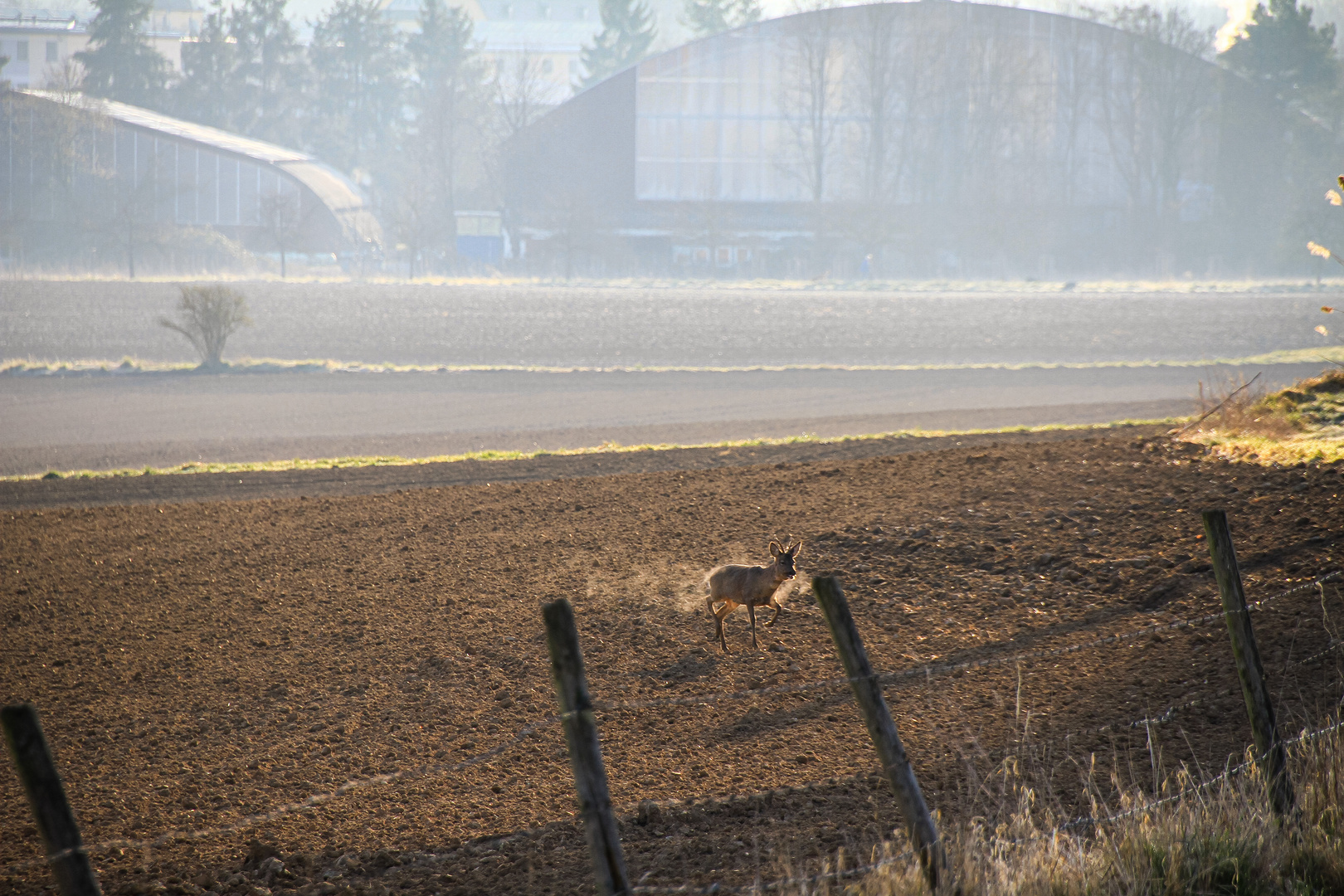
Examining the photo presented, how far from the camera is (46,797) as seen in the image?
2.96 metres

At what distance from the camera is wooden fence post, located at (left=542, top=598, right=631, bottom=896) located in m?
3.36

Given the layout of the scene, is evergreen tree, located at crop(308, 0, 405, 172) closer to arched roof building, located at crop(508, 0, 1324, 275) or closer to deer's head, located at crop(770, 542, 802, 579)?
→ arched roof building, located at crop(508, 0, 1324, 275)

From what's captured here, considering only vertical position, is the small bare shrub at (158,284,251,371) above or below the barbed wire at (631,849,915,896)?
above

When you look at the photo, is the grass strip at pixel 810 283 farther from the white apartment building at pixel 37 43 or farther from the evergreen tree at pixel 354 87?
the white apartment building at pixel 37 43

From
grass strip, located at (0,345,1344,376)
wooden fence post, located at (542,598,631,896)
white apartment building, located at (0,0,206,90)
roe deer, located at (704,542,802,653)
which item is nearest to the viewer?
wooden fence post, located at (542,598,631,896)

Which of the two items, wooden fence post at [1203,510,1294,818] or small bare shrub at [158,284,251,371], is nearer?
wooden fence post at [1203,510,1294,818]

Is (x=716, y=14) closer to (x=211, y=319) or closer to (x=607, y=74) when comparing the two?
(x=607, y=74)

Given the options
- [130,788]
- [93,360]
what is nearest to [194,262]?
[93,360]

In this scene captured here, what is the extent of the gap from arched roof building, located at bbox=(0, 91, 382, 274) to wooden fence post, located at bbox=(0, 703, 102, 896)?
80.6 metres

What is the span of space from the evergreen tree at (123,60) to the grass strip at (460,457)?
91504 millimetres

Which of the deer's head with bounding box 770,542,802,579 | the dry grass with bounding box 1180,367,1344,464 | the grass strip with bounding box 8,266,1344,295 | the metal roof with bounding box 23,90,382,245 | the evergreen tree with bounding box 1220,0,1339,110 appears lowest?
the deer's head with bounding box 770,542,802,579

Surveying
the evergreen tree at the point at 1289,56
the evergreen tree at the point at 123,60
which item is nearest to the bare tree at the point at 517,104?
the evergreen tree at the point at 123,60

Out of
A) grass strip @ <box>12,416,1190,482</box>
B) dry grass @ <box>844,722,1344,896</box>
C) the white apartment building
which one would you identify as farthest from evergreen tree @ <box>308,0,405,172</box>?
dry grass @ <box>844,722,1344,896</box>

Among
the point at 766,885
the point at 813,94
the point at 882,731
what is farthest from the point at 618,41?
the point at 882,731
